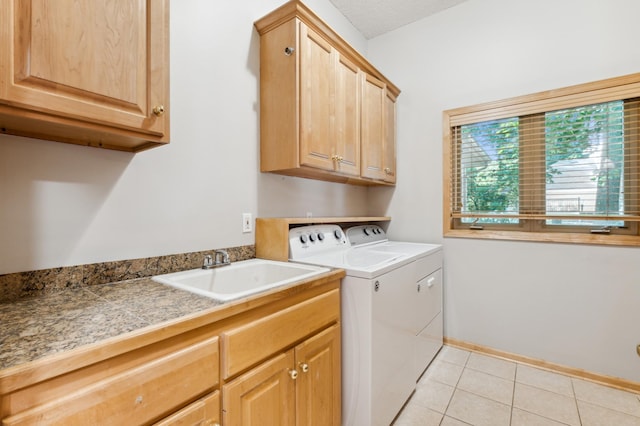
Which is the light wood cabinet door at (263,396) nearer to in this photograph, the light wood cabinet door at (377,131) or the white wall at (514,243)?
the light wood cabinet door at (377,131)

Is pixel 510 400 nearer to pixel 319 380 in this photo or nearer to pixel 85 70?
pixel 319 380

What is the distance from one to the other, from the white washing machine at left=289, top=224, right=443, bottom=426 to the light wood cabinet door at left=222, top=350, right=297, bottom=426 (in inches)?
15.6

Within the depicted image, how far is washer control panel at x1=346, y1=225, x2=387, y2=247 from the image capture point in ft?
7.99

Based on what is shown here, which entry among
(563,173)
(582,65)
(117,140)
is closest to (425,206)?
(563,173)

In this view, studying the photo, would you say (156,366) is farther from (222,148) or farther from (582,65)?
(582,65)

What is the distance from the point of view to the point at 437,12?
2582 millimetres

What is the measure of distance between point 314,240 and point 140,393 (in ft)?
4.33

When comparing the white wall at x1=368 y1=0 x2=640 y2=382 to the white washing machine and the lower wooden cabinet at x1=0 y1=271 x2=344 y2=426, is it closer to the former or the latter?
the white washing machine

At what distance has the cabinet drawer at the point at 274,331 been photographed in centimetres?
95

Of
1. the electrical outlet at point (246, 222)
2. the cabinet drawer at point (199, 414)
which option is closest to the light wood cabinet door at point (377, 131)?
the electrical outlet at point (246, 222)

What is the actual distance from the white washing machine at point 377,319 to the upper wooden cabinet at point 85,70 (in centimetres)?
103

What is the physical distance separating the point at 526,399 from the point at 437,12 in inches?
117

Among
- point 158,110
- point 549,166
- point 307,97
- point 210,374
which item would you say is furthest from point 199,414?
point 549,166

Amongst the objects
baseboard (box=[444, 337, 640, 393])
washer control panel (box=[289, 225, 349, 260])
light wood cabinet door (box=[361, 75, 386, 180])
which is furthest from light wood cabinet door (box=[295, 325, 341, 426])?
baseboard (box=[444, 337, 640, 393])
